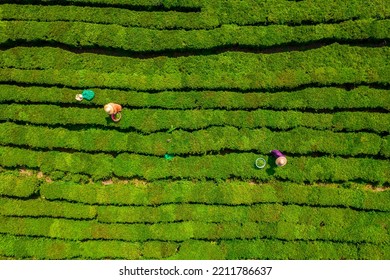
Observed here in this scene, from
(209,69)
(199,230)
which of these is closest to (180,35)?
(209,69)

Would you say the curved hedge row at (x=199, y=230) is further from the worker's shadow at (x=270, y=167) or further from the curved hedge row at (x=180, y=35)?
the curved hedge row at (x=180, y=35)

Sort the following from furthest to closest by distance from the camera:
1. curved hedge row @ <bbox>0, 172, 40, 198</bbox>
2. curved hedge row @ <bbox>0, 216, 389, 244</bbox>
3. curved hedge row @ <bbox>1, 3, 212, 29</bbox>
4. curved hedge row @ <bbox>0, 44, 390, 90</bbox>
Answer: curved hedge row @ <bbox>1, 3, 212, 29</bbox>
curved hedge row @ <bbox>0, 172, 40, 198</bbox>
curved hedge row @ <bbox>0, 44, 390, 90</bbox>
curved hedge row @ <bbox>0, 216, 389, 244</bbox>

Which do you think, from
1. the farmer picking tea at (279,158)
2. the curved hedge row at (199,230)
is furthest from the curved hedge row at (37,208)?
the farmer picking tea at (279,158)

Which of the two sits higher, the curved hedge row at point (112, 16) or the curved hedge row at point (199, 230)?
the curved hedge row at point (112, 16)

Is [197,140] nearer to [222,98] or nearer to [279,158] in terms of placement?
[222,98]

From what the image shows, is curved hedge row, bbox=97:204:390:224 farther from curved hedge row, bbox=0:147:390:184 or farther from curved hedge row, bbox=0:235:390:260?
curved hedge row, bbox=0:147:390:184

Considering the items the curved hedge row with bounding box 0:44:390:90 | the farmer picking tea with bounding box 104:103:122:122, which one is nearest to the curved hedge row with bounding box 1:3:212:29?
the curved hedge row with bounding box 0:44:390:90
